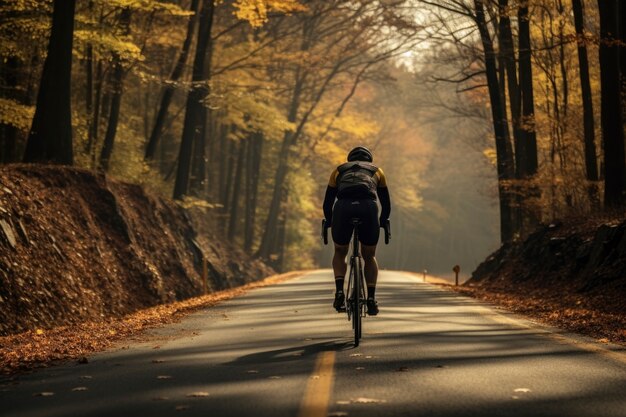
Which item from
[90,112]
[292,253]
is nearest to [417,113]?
[292,253]

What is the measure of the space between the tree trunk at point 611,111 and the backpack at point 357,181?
11539mm

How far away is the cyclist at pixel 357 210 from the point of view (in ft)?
35.5

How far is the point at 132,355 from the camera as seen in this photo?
1091cm

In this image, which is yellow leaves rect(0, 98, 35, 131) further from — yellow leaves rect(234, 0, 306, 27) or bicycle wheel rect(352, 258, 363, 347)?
bicycle wheel rect(352, 258, 363, 347)

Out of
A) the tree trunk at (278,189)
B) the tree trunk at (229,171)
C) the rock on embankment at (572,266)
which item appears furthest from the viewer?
the tree trunk at (278,189)

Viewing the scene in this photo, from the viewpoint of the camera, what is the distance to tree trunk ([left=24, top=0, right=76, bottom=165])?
68.5 ft

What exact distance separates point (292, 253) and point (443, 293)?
36314 millimetres

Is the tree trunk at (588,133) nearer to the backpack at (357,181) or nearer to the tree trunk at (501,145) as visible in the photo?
the tree trunk at (501,145)

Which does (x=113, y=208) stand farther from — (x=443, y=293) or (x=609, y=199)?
(x=609, y=199)

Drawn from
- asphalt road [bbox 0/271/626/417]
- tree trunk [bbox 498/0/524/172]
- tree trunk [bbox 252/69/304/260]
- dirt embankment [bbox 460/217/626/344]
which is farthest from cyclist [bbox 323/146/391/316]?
tree trunk [bbox 252/69/304/260]

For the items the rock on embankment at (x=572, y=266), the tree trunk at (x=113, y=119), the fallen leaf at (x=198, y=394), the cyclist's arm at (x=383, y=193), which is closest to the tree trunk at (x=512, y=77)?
the rock on embankment at (x=572, y=266)

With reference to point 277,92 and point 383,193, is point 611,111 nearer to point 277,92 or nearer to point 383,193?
point 383,193

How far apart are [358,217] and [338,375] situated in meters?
2.53

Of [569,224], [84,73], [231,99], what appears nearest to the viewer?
[569,224]
